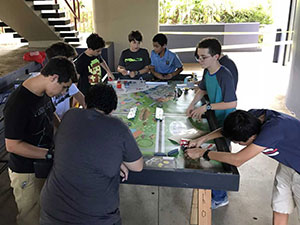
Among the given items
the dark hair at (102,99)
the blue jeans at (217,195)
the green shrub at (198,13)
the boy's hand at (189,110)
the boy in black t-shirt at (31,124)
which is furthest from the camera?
the green shrub at (198,13)

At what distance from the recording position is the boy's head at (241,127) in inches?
70.7

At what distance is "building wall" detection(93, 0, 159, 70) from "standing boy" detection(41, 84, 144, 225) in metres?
6.03

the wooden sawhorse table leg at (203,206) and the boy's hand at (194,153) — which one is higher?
the boy's hand at (194,153)

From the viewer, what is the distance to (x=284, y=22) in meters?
Result: 9.09

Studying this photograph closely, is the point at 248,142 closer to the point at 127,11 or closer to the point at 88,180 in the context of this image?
the point at 88,180

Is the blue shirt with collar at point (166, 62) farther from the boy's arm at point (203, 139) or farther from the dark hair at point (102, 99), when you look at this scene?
the dark hair at point (102, 99)

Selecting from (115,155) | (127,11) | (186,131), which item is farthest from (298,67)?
(115,155)

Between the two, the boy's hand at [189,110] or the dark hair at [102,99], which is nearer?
the dark hair at [102,99]

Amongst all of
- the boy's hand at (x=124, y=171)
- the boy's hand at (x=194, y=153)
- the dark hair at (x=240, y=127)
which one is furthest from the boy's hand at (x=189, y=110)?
the boy's hand at (x=124, y=171)

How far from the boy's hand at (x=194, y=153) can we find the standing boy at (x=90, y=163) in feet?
1.52

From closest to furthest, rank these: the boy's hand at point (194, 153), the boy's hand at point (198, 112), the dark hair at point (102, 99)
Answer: the dark hair at point (102, 99), the boy's hand at point (194, 153), the boy's hand at point (198, 112)

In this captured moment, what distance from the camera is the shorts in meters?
2.20

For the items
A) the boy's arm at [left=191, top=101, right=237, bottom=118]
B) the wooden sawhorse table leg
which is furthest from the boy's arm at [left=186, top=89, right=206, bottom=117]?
the wooden sawhorse table leg

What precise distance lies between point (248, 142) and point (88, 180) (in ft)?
3.25
